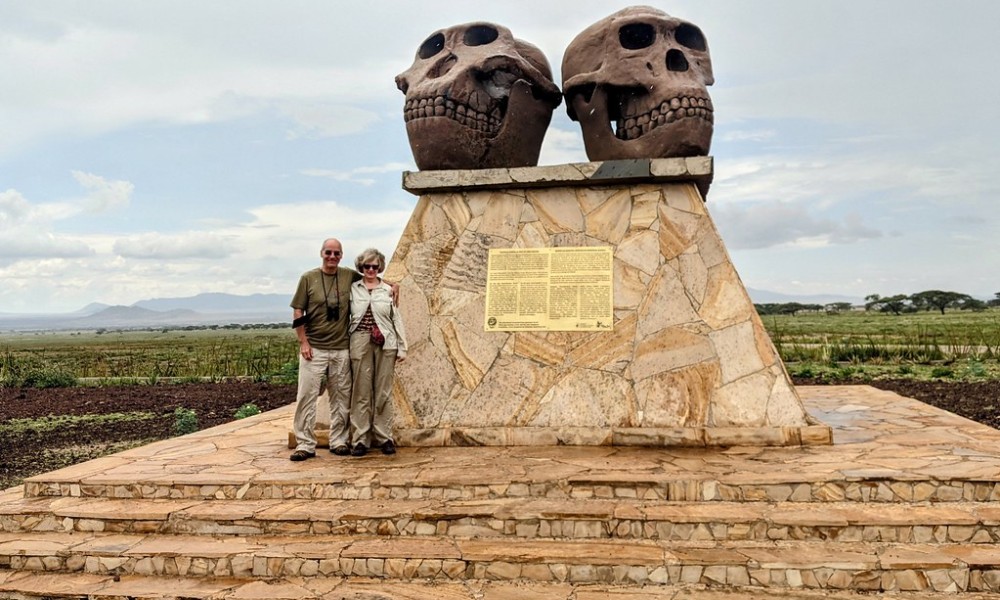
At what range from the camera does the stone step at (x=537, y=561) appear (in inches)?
142

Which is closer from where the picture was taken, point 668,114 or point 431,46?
point 668,114

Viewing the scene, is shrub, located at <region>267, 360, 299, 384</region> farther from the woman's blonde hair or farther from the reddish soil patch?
the woman's blonde hair

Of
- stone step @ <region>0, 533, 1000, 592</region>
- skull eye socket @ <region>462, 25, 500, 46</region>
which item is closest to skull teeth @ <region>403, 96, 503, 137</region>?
skull eye socket @ <region>462, 25, 500, 46</region>

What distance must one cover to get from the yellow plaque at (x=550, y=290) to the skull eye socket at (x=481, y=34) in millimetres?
1905

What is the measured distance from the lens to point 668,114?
19.7ft

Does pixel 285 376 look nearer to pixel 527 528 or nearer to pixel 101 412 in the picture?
pixel 101 412

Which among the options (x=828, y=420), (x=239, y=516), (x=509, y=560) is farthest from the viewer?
(x=828, y=420)

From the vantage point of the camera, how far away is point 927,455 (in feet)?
15.9

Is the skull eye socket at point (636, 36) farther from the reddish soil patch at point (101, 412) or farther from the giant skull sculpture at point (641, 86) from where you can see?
the reddish soil patch at point (101, 412)

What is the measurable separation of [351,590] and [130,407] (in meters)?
8.63

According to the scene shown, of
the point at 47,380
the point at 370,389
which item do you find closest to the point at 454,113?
the point at 370,389

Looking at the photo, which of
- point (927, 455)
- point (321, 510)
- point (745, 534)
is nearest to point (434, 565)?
point (321, 510)

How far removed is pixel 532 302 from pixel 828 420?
9.38ft

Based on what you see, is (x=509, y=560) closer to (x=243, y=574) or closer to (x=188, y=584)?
(x=243, y=574)
